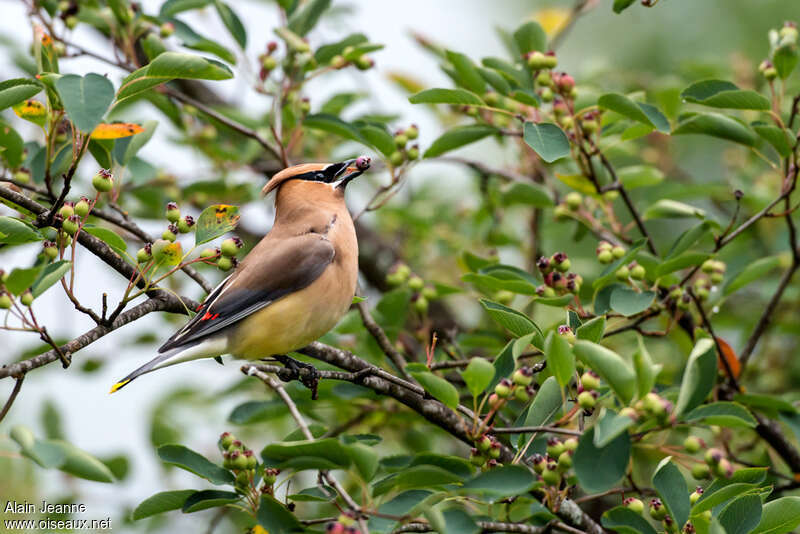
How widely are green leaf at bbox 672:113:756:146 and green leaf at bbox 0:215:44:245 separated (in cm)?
216

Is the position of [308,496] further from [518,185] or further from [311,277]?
[518,185]

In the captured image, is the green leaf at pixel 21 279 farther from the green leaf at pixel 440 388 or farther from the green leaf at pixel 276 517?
the green leaf at pixel 440 388

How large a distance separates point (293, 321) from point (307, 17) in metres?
1.42

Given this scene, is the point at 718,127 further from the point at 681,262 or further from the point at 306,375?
the point at 306,375

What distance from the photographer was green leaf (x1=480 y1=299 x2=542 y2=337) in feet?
8.40

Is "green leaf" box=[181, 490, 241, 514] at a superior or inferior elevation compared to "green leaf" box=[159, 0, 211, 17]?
inferior

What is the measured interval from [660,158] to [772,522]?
353cm

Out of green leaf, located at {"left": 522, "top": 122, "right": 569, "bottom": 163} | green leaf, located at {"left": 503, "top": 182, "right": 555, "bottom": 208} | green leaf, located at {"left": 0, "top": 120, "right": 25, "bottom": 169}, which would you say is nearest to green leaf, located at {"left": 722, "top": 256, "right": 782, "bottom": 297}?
green leaf, located at {"left": 503, "top": 182, "right": 555, "bottom": 208}

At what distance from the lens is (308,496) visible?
2.46 meters

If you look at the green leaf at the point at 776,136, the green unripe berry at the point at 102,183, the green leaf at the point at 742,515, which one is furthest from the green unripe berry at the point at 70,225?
the green leaf at the point at 776,136

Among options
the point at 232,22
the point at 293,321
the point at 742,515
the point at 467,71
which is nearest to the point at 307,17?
the point at 232,22

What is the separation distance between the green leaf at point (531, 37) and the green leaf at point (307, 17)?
33.3 inches

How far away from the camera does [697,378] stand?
2.11 metres

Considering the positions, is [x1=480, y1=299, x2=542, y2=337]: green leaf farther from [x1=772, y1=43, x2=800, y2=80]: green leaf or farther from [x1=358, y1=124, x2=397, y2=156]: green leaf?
[x1=772, y1=43, x2=800, y2=80]: green leaf
